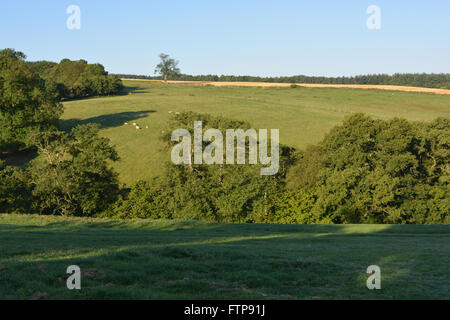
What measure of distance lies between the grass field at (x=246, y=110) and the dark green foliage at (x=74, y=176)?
9.18 meters

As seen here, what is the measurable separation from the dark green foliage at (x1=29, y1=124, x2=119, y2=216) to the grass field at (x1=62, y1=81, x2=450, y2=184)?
9184mm

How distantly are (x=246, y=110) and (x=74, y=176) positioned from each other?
5619cm

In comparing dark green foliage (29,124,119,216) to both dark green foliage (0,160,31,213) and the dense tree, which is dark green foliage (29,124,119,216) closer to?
dark green foliage (0,160,31,213)

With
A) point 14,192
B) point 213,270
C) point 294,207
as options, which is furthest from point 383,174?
point 14,192

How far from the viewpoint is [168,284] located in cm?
1067

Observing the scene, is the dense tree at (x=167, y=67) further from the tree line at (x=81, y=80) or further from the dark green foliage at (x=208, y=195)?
the dark green foliage at (x=208, y=195)

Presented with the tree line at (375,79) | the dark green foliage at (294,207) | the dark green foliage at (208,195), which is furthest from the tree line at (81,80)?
the dark green foliage at (294,207)

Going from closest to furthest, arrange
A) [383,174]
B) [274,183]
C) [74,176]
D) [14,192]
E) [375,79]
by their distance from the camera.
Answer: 1. [383,174]
2. [14,192]
3. [74,176]
4. [274,183]
5. [375,79]

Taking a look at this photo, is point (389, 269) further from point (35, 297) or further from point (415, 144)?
point (415, 144)

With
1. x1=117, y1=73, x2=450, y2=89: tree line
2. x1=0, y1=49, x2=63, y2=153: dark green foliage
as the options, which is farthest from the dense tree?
x1=0, y1=49, x2=63, y2=153: dark green foliage

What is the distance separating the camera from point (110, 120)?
84.9 metres

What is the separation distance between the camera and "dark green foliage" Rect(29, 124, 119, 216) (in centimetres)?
4253

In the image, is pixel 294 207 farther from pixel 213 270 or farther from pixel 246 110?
pixel 246 110
